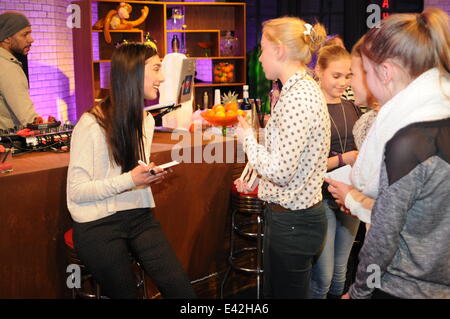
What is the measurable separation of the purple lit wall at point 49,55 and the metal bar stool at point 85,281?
3.75 meters

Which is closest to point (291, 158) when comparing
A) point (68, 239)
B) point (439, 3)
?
point (68, 239)

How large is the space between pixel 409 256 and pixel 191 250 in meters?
2.07

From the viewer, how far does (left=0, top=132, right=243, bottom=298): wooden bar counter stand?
7.99 ft

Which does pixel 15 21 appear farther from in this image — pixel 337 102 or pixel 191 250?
pixel 337 102

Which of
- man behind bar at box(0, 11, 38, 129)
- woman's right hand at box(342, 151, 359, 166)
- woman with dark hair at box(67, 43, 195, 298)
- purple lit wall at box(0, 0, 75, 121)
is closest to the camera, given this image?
woman with dark hair at box(67, 43, 195, 298)

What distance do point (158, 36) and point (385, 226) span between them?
569cm

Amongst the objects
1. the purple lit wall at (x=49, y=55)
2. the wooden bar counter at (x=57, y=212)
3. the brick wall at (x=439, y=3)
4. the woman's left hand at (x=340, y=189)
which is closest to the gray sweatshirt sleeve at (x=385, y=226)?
the woman's left hand at (x=340, y=189)

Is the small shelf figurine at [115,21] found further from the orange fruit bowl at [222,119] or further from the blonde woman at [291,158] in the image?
the blonde woman at [291,158]

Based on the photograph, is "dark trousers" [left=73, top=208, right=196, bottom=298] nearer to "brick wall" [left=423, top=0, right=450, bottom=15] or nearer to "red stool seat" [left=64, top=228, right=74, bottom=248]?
"red stool seat" [left=64, top=228, right=74, bottom=248]

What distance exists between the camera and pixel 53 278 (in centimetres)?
267

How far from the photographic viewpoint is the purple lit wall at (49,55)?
602 cm

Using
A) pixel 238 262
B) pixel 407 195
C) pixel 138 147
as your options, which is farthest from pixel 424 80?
pixel 238 262

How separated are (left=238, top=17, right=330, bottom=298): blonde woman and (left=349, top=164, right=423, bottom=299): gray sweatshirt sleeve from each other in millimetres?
592

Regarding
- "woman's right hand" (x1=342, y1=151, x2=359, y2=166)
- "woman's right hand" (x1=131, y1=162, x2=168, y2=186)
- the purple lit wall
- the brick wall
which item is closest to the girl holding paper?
"woman's right hand" (x1=342, y1=151, x2=359, y2=166)
